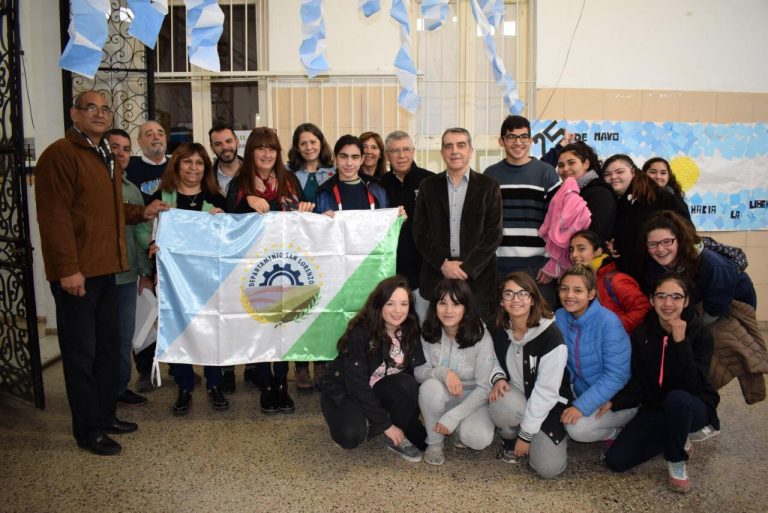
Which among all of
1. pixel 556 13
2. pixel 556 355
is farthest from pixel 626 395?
pixel 556 13

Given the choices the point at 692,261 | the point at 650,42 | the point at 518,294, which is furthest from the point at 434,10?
the point at 650,42

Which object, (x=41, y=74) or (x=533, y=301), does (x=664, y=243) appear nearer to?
(x=533, y=301)

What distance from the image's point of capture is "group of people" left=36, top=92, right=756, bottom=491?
2.58 meters

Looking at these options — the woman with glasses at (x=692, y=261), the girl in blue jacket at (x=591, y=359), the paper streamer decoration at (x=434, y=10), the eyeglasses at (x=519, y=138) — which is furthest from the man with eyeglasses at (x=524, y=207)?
the paper streamer decoration at (x=434, y=10)

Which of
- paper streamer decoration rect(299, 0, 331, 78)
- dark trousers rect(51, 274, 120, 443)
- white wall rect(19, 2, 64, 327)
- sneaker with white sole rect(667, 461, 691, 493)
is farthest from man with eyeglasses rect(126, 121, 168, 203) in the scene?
sneaker with white sole rect(667, 461, 691, 493)

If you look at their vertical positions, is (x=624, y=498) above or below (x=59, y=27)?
below

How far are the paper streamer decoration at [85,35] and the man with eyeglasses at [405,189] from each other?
167 cm

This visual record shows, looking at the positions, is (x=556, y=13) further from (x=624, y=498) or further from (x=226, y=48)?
(x=624, y=498)

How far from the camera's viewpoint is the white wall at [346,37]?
16.5ft

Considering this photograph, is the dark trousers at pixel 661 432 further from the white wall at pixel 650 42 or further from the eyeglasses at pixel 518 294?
the white wall at pixel 650 42

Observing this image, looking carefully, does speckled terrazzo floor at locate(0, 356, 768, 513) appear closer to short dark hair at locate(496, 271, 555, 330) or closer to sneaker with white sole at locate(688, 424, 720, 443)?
sneaker with white sole at locate(688, 424, 720, 443)

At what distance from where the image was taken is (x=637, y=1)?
5.09 meters

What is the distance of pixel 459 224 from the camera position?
3.07 m

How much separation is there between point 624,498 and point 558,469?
10.9 inches
